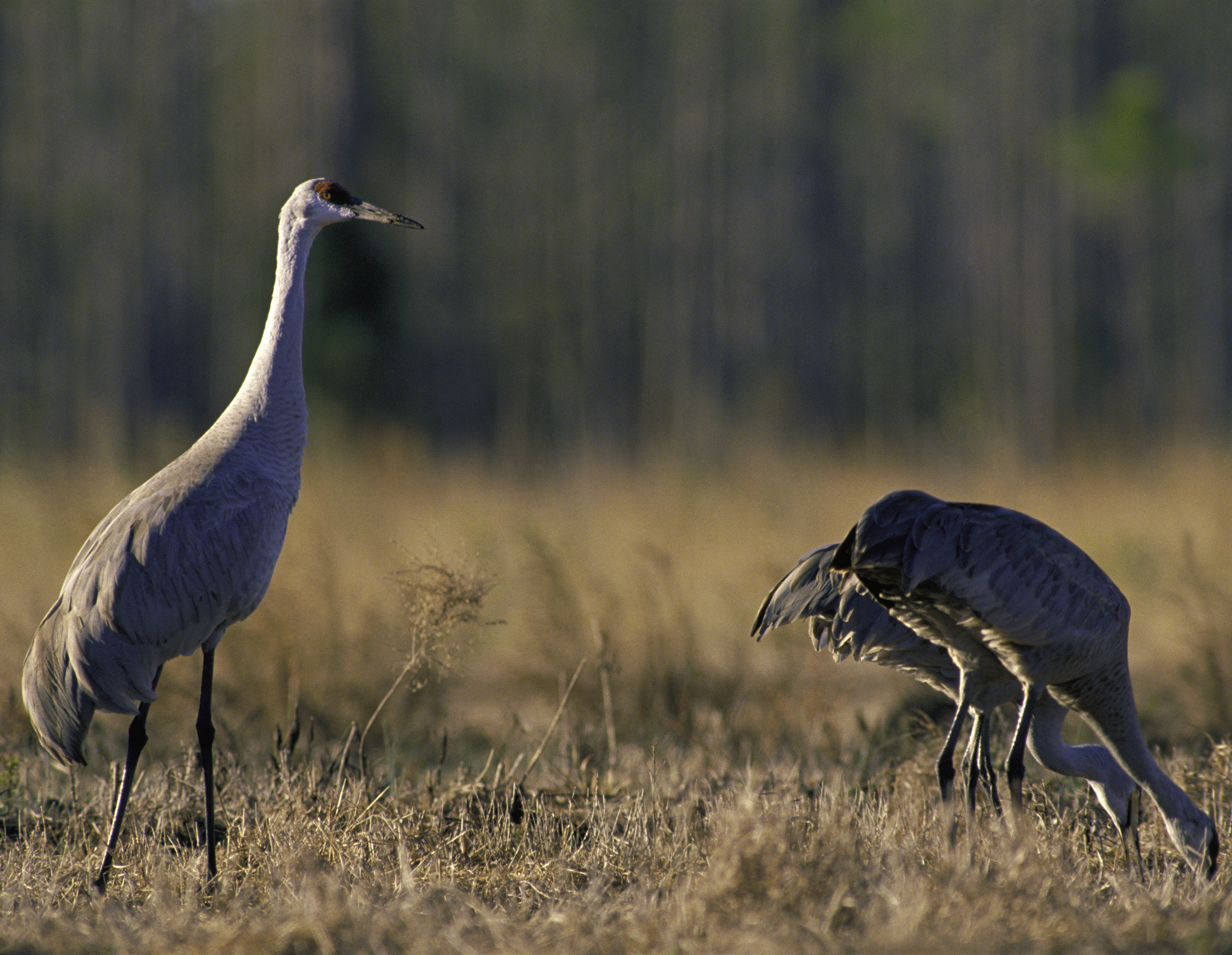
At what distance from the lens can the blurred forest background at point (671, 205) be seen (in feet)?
88.6

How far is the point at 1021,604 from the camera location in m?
3.67

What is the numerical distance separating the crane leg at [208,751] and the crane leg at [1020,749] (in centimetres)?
249

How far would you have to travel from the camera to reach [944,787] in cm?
389

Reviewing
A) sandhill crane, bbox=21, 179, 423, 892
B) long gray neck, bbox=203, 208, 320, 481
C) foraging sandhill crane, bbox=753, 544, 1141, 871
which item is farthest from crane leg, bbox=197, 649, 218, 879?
foraging sandhill crane, bbox=753, 544, 1141, 871

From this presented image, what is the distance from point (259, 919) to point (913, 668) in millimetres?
2611

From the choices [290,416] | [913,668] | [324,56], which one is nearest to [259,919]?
[290,416]

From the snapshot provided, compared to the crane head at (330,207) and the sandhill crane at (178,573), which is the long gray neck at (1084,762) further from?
the crane head at (330,207)

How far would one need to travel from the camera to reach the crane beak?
4.41 m

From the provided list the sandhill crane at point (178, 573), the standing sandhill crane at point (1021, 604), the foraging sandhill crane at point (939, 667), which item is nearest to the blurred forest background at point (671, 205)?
the foraging sandhill crane at point (939, 667)

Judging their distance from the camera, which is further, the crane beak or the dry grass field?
the crane beak

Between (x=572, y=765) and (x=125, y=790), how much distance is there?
5.49 ft

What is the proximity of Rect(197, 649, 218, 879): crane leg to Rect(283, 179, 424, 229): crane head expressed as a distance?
159 centimetres

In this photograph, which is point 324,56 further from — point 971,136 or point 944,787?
point 971,136

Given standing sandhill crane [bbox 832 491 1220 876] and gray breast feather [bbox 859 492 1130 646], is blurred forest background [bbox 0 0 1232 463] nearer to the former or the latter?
standing sandhill crane [bbox 832 491 1220 876]
